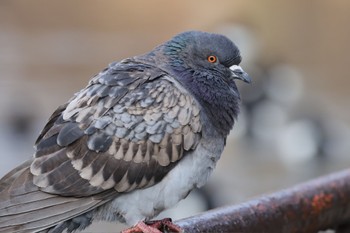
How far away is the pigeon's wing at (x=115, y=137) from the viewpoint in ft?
16.8

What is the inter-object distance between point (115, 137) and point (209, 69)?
3.18 ft

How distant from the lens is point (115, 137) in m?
5.18

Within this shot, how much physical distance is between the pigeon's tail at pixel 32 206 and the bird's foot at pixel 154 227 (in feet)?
1.17

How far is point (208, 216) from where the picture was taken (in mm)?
4418

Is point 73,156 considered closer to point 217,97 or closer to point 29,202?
point 29,202

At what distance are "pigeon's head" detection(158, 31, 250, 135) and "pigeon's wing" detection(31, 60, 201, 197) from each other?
0.95 ft

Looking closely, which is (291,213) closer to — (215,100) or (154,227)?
(154,227)

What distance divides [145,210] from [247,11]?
2245 cm

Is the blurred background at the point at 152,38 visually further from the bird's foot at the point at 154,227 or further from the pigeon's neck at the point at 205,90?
the bird's foot at the point at 154,227

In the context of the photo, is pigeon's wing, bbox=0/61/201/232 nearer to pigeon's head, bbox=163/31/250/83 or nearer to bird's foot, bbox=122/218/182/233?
bird's foot, bbox=122/218/182/233

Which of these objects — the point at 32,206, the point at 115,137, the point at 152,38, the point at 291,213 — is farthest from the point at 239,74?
the point at 152,38

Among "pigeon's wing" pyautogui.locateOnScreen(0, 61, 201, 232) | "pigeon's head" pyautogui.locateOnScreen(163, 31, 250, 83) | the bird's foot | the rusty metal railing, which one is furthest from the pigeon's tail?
"pigeon's head" pyautogui.locateOnScreen(163, 31, 250, 83)

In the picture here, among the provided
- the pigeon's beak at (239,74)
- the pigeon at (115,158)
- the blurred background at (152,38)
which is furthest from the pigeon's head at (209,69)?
the blurred background at (152,38)

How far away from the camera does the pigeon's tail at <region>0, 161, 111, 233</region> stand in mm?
5047
